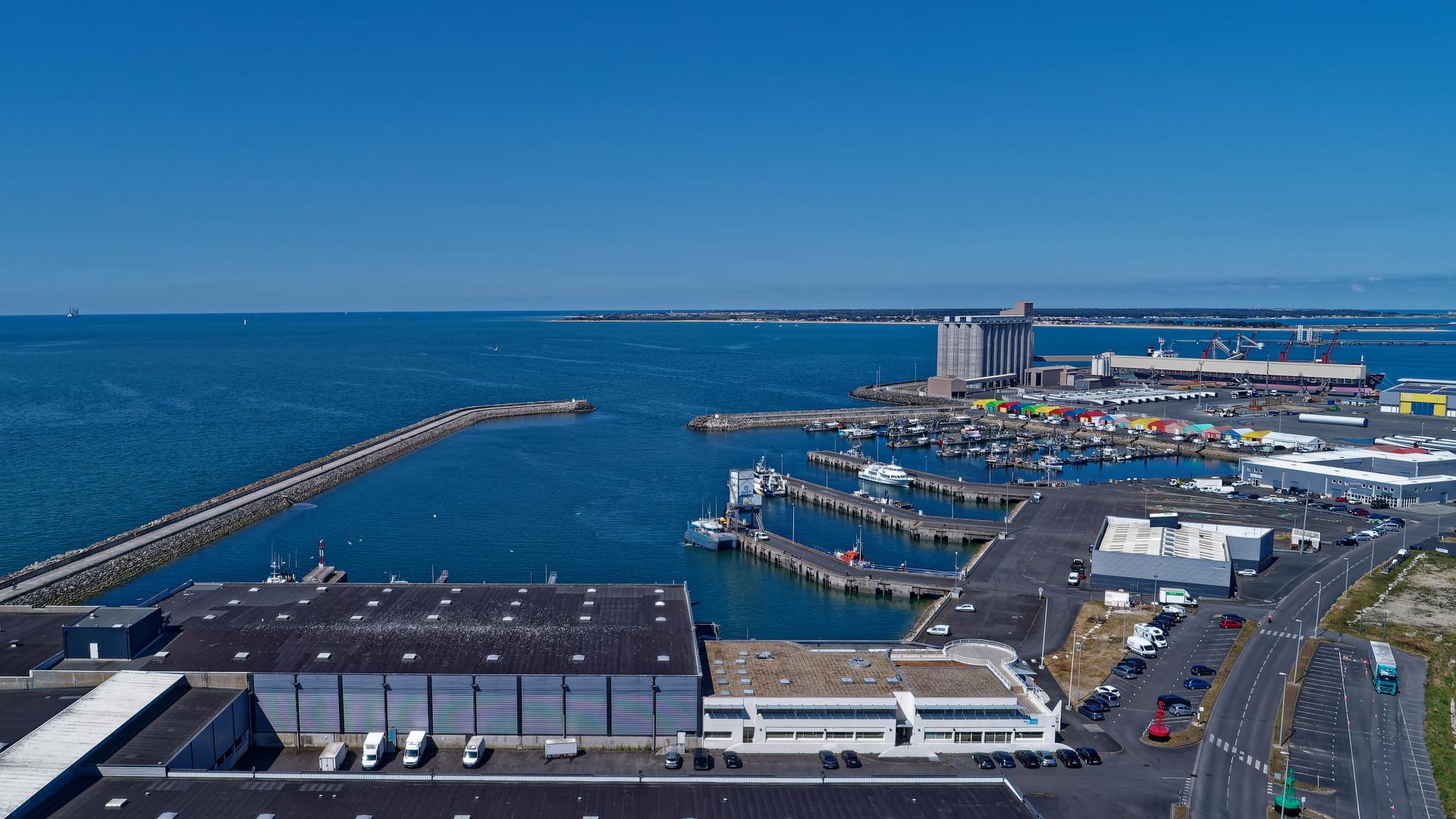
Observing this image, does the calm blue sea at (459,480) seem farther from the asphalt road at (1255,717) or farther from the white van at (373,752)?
the white van at (373,752)

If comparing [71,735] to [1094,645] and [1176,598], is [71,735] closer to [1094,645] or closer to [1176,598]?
[1094,645]

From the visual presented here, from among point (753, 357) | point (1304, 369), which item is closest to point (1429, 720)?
point (1304, 369)

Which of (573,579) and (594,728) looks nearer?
(594,728)

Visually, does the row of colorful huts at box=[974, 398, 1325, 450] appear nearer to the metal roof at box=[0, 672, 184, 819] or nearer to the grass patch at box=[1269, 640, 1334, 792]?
the grass patch at box=[1269, 640, 1334, 792]

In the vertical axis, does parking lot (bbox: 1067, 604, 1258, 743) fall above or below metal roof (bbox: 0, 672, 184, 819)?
below

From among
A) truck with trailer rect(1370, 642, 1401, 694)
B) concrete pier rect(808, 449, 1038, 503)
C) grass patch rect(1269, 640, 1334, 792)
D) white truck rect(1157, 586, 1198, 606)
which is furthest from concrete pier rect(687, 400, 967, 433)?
truck with trailer rect(1370, 642, 1401, 694)

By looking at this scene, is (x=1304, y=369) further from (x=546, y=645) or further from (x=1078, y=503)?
(x=546, y=645)
